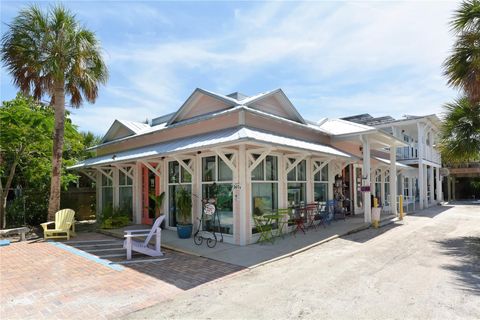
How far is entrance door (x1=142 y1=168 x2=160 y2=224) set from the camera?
13438 millimetres

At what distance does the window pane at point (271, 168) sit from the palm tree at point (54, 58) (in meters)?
7.69

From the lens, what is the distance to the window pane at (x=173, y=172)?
1152cm

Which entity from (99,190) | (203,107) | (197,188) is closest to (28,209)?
(99,190)

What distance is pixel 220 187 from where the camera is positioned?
9.80 m

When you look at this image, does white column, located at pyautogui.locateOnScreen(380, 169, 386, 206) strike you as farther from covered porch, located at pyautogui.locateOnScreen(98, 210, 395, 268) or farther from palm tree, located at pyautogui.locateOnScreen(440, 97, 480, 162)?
covered porch, located at pyautogui.locateOnScreen(98, 210, 395, 268)

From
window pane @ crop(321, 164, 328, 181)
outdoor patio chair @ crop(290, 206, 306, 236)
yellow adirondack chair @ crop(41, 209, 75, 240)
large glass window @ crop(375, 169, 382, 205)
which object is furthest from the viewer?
large glass window @ crop(375, 169, 382, 205)

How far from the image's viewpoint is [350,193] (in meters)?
16.4

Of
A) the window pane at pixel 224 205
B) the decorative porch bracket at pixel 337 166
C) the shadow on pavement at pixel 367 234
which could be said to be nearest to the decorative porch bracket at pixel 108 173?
the window pane at pixel 224 205

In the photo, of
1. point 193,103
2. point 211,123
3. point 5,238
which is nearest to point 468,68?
point 211,123

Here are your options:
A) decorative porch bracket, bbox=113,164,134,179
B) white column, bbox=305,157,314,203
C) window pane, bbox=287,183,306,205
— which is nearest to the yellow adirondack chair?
decorative porch bracket, bbox=113,164,134,179

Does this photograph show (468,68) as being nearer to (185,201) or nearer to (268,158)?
(268,158)

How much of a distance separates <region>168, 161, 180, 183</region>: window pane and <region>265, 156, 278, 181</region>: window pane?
137 inches

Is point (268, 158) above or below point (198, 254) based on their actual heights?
above

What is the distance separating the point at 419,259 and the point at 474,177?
32.6 m
